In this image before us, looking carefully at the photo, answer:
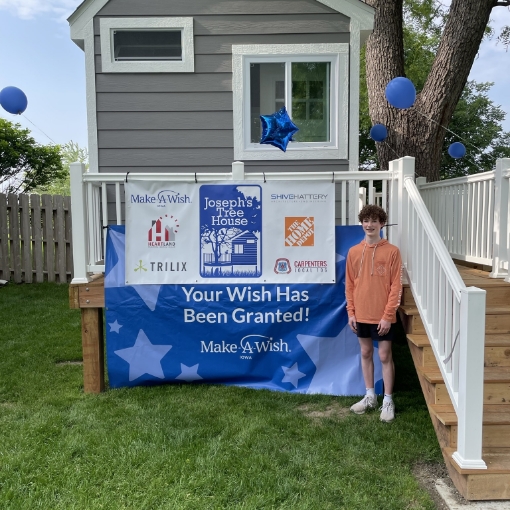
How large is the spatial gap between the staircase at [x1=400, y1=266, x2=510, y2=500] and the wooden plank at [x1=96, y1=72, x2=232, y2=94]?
3.31m

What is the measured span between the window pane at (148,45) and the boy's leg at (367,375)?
398cm

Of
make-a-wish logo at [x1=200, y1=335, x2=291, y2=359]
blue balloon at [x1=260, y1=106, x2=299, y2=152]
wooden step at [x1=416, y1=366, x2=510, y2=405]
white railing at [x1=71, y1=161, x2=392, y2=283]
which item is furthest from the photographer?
blue balloon at [x1=260, y1=106, x2=299, y2=152]

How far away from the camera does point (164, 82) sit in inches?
236

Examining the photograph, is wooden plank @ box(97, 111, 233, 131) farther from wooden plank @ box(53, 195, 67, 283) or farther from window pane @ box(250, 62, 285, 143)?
wooden plank @ box(53, 195, 67, 283)

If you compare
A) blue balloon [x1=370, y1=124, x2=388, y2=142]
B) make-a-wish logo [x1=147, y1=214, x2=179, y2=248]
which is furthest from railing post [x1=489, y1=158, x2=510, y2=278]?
blue balloon [x1=370, y1=124, x2=388, y2=142]

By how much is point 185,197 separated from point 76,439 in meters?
2.12

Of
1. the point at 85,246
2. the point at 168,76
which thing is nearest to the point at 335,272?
the point at 85,246

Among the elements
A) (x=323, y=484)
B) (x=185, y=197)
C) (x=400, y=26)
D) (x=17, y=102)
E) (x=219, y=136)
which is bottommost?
(x=323, y=484)

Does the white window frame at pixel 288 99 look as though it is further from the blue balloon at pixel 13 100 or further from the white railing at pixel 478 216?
the blue balloon at pixel 13 100

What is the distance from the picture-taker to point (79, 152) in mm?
45750

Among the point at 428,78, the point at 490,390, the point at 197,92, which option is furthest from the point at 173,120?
the point at 428,78

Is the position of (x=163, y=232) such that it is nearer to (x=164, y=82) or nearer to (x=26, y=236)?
(x=164, y=82)

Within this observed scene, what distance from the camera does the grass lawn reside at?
9.46ft

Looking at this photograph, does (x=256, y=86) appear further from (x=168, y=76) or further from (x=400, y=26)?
(x=400, y=26)
